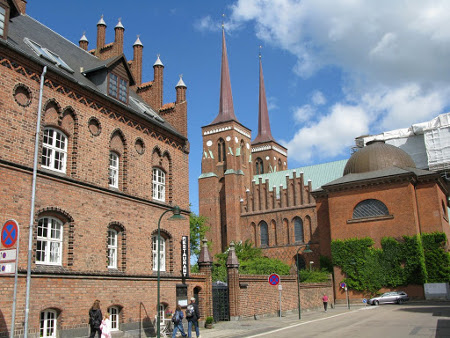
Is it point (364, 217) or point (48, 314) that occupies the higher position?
point (364, 217)

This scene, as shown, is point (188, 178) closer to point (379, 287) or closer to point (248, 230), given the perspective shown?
point (379, 287)

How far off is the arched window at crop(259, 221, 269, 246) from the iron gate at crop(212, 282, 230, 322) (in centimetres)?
3755

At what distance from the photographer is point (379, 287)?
39.7 meters

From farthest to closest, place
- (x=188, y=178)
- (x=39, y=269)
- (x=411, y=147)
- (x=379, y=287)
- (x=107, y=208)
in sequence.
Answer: (x=411, y=147) → (x=379, y=287) → (x=188, y=178) → (x=107, y=208) → (x=39, y=269)

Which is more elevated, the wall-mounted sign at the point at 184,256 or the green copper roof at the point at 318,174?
the green copper roof at the point at 318,174

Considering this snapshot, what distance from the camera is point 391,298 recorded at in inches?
1473

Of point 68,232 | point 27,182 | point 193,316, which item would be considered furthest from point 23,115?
point 193,316

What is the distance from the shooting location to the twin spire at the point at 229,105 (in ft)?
246

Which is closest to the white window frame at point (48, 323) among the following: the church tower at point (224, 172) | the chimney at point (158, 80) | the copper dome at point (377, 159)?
the chimney at point (158, 80)

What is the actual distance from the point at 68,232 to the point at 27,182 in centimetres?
240

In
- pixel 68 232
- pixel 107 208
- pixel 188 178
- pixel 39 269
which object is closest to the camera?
pixel 39 269

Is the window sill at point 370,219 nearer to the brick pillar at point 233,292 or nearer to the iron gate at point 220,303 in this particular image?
the brick pillar at point 233,292

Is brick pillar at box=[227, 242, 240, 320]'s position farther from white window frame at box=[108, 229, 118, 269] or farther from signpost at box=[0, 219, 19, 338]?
signpost at box=[0, 219, 19, 338]

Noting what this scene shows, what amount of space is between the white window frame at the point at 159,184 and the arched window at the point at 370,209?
82.3ft
